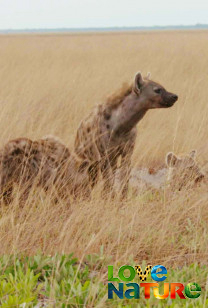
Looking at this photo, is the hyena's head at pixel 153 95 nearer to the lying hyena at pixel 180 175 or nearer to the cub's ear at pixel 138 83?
the cub's ear at pixel 138 83

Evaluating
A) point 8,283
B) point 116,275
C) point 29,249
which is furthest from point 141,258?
point 8,283

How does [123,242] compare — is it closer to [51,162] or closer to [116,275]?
[116,275]

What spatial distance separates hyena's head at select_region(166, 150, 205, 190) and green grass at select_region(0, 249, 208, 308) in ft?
5.27

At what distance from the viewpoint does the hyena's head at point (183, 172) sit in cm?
528

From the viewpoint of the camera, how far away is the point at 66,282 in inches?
131

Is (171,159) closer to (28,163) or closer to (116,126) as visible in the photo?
(116,126)

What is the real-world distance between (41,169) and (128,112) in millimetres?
1262

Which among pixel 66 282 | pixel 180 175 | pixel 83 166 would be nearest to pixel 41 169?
pixel 83 166

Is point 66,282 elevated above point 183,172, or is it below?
below

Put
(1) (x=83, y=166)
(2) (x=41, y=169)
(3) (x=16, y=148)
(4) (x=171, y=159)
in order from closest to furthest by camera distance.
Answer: (3) (x=16, y=148) < (2) (x=41, y=169) < (1) (x=83, y=166) < (4) (x=171, y=159)

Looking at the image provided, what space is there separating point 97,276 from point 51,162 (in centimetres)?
178

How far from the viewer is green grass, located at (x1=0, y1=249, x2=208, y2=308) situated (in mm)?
3162

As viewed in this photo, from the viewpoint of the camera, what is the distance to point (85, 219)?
14.5 feet
